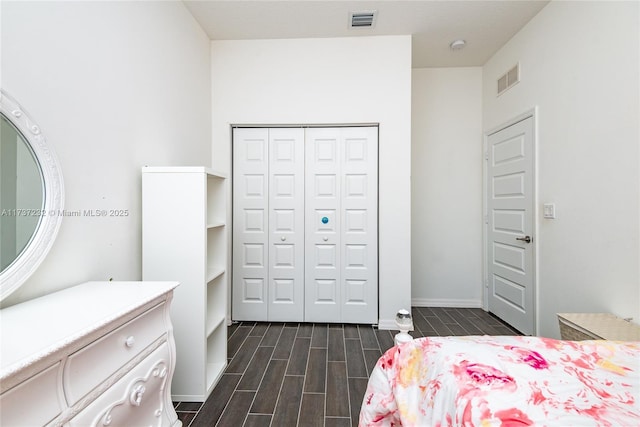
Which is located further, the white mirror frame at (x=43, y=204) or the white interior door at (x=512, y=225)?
the white interior door at (x=512, y=225)

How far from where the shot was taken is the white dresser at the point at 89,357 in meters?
0.74

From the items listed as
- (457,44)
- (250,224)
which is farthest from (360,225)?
(457,44)

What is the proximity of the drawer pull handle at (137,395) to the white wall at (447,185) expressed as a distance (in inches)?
121

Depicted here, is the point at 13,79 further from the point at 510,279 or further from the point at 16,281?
the point at 510,279

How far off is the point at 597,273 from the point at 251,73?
343 cm

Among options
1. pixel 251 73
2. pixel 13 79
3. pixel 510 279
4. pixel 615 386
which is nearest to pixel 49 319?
pixel 13 79

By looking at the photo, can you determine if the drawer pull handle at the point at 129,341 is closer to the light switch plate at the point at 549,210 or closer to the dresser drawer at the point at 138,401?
the dresser drawer at the point at 138,401

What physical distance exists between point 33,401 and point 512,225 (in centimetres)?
350

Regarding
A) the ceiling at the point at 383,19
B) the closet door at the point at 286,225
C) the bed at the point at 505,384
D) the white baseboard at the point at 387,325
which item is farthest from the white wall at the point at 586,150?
the closet door at the point at 286,225

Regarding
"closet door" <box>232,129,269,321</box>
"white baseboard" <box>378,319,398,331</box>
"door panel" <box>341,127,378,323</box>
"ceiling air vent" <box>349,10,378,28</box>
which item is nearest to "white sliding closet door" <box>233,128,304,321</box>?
"closet door" <box>232,129,269,321</box>

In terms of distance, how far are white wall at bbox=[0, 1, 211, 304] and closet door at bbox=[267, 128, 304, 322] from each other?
3.40 feet

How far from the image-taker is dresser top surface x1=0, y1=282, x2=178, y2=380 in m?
0.75

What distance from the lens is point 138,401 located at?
1.11 metres

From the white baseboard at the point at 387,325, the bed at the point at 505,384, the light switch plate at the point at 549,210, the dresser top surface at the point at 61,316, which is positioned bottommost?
the white baseboard at the point at 387,325
